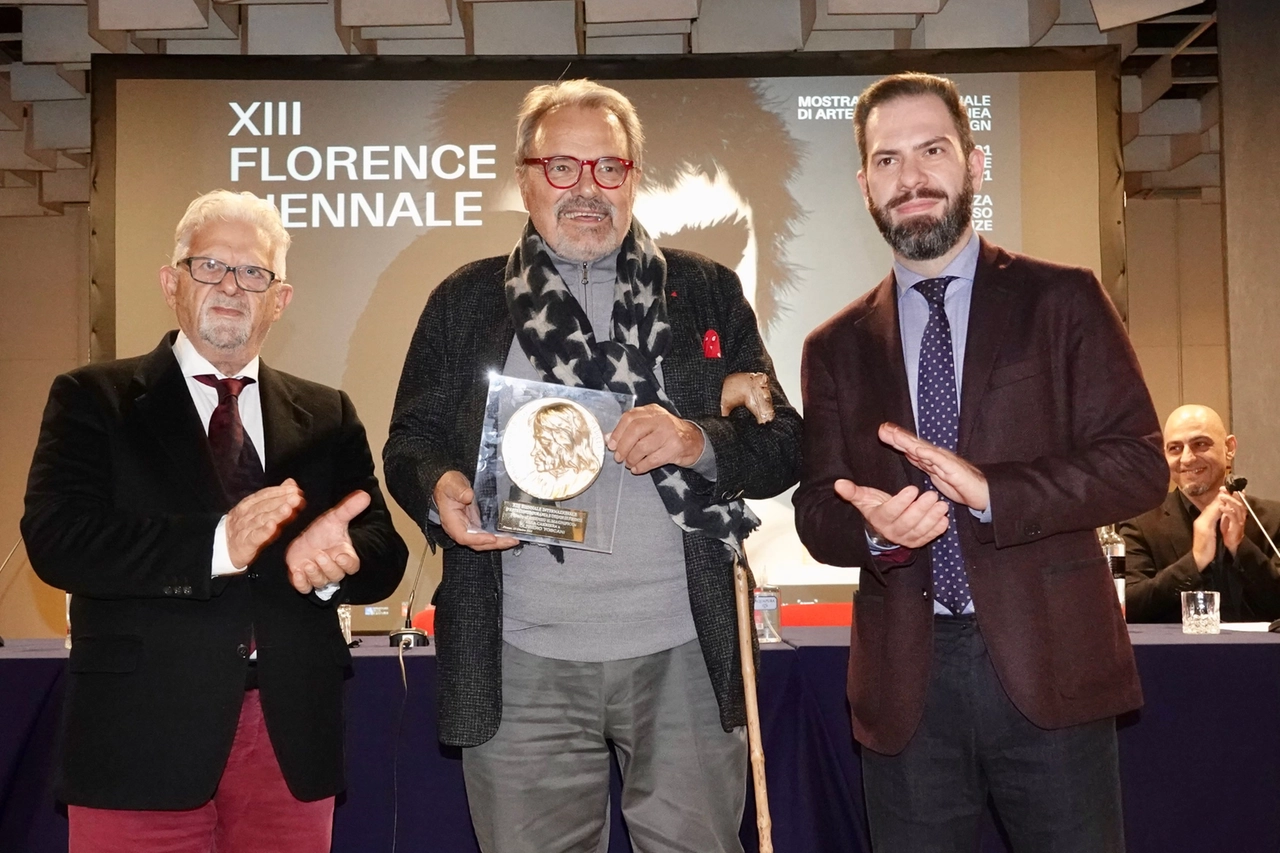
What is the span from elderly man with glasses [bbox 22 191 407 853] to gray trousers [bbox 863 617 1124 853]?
42.0 inches

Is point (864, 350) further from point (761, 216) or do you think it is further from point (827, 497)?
point (761, 216)

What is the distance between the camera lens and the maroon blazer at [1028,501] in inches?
76.7

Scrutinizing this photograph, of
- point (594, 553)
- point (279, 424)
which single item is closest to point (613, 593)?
point (594, 553)

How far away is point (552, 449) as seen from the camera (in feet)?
6.74

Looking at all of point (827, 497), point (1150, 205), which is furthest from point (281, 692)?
point (1150, 205)

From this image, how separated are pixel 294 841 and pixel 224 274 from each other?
113cm

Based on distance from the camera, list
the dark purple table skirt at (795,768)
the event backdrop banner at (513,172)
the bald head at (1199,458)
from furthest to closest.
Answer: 1. the event backdrop banner at (513,172)
2. the bald head at (1199,458)
3. the dark purple table skirt at (795,768)

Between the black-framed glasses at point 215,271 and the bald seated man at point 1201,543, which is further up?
the black-framed glasses at point 215,271

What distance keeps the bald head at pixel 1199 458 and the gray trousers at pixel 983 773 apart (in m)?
4.26

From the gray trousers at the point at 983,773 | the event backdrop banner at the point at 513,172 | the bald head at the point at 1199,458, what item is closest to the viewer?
the gray trousers at the point at 983,773

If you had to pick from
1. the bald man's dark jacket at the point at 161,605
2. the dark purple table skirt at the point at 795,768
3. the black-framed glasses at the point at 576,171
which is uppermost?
the black-framed glasses at the point at 576,171

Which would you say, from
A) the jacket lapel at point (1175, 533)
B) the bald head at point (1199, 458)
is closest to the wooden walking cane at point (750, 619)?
the jacket lapel at point (1175, 533)

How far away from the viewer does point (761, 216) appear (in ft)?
20.9

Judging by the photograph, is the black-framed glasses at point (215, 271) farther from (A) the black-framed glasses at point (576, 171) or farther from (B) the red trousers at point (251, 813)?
(B) the red trousers at point (251, 813)
